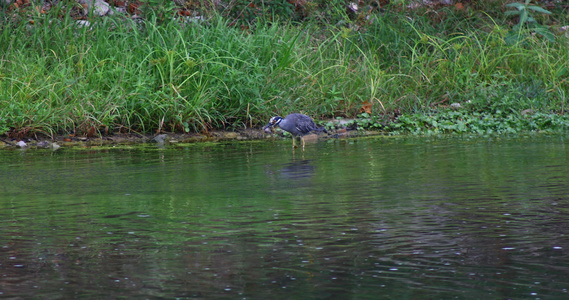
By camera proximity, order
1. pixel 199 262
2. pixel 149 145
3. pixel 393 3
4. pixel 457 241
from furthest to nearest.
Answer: pixel 393 3 < pixel 149 145 < pixel 457 241 < pixel 199 262

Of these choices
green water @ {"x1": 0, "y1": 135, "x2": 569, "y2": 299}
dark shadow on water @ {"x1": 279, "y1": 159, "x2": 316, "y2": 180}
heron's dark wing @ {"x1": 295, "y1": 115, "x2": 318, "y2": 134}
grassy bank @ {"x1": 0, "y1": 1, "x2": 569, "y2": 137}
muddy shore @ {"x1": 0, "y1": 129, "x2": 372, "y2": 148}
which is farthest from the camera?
grassy bank @ {"x1": 0, "y1": 1, "x2": 569, "y2": 137}

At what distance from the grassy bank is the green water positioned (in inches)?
110

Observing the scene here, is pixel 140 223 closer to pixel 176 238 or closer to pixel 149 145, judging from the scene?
pixel 176 238

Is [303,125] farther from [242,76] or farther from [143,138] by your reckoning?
[143,138]

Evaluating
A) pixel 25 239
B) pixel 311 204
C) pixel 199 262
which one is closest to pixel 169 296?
pixel 199 262

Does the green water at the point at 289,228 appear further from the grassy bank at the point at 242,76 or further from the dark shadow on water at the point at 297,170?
the grassy bank at the point at 242,76

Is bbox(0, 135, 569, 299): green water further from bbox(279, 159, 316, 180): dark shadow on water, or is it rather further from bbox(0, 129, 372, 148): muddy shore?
bbox(0, 129, 372, 148): muddy shore

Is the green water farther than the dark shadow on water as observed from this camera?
No

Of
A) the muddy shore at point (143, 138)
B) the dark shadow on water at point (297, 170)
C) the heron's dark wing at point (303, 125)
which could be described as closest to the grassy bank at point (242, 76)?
the muddy shore at point (143, 138)

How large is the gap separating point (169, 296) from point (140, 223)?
1.65 metres

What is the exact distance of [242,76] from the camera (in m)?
11.8

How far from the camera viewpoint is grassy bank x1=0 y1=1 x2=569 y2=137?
1107 centimetres

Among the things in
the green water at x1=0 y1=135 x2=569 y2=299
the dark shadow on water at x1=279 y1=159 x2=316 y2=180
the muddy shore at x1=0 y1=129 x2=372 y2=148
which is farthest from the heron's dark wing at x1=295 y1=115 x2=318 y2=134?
the dark shadow on water at x1=279 y1=159 x2=316 y2=180

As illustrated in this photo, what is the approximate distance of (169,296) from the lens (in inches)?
132
